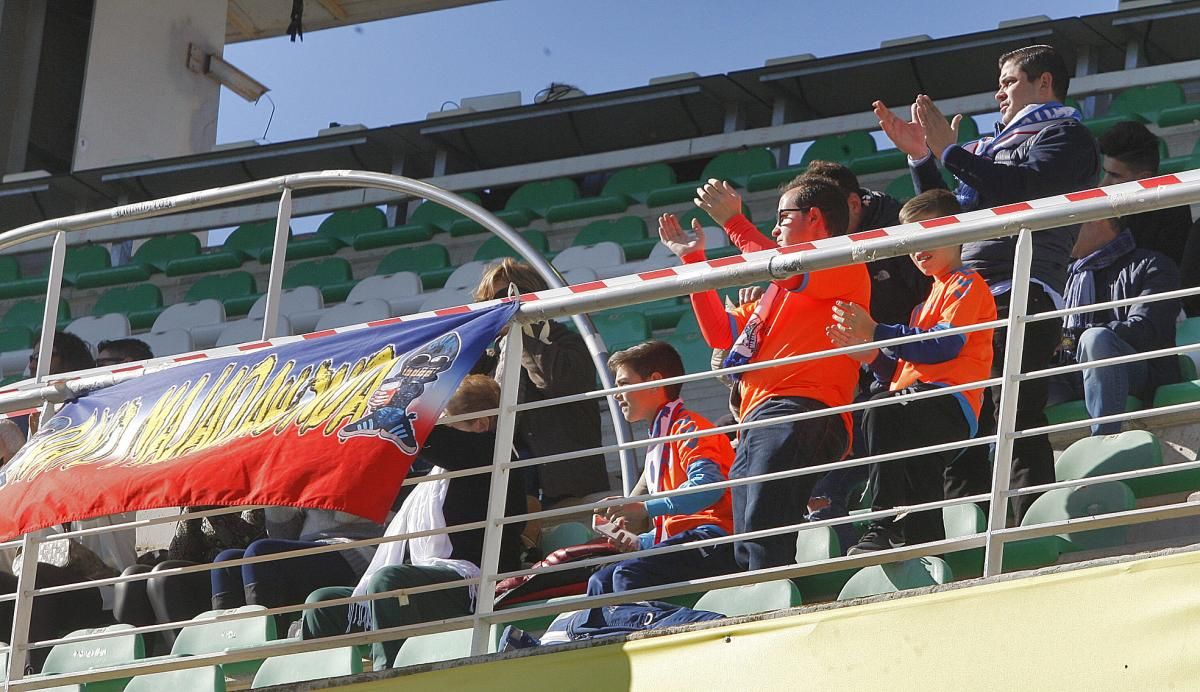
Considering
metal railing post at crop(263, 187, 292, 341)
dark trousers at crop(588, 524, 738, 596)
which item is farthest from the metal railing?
metal railing post at crop(263, 187, 292, 341)

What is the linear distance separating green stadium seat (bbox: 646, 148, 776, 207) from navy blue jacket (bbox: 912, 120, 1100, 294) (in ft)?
15.7

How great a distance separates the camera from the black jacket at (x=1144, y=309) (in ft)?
15.4

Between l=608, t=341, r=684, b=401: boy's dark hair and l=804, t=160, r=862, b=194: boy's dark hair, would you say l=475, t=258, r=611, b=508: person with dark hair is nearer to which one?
l=608, t=341, r=684, b=401: boy's dark hair

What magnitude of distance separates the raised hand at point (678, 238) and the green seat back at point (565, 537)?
1145 mm

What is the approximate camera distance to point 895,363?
14.0 ft

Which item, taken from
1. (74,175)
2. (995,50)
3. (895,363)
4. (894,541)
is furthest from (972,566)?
(74,175)

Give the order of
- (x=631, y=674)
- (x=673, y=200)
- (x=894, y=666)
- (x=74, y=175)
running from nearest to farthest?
1. (x=894, y=666)
2. (x=631, y=674)
3. (x=673, y=200)
4. (x=74, y=175)

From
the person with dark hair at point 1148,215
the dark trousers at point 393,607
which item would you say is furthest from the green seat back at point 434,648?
the person with dark hair at point 1148,215

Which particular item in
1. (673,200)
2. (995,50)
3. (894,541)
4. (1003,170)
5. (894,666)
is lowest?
(894,666)

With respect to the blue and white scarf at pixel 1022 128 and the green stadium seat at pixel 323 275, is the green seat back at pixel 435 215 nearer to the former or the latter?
the green stadium seat at pixel 323 275

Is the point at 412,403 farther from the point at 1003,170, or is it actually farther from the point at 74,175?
the point at 74,175

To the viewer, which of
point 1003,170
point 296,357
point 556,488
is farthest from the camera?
point 556,488

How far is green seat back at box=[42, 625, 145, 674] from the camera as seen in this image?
Result: 465 cm

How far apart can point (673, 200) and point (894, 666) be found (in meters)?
6.78
